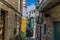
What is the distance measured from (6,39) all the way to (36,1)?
7422 mm

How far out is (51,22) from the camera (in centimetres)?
628

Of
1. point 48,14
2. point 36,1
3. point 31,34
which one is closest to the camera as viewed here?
point 48,14

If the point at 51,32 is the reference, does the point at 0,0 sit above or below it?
above

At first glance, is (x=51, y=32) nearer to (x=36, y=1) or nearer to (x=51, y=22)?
(x=51, y=22)

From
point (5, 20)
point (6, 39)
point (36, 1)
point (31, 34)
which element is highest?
point (36, 1)

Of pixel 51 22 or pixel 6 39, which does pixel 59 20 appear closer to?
pixel 51 22

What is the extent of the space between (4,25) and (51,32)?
2.48 meters

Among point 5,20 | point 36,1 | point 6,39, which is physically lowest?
point 6,39

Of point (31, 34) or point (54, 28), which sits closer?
point (54, 28)

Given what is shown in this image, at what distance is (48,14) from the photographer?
673 cm

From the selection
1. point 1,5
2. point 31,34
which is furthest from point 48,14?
point 31,34

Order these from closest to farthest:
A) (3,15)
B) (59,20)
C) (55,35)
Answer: (3,15)
(59,20)
(55,35)

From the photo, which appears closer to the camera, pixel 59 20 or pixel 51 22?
pixel 59 20

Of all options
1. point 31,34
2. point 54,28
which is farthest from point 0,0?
point 31,34
